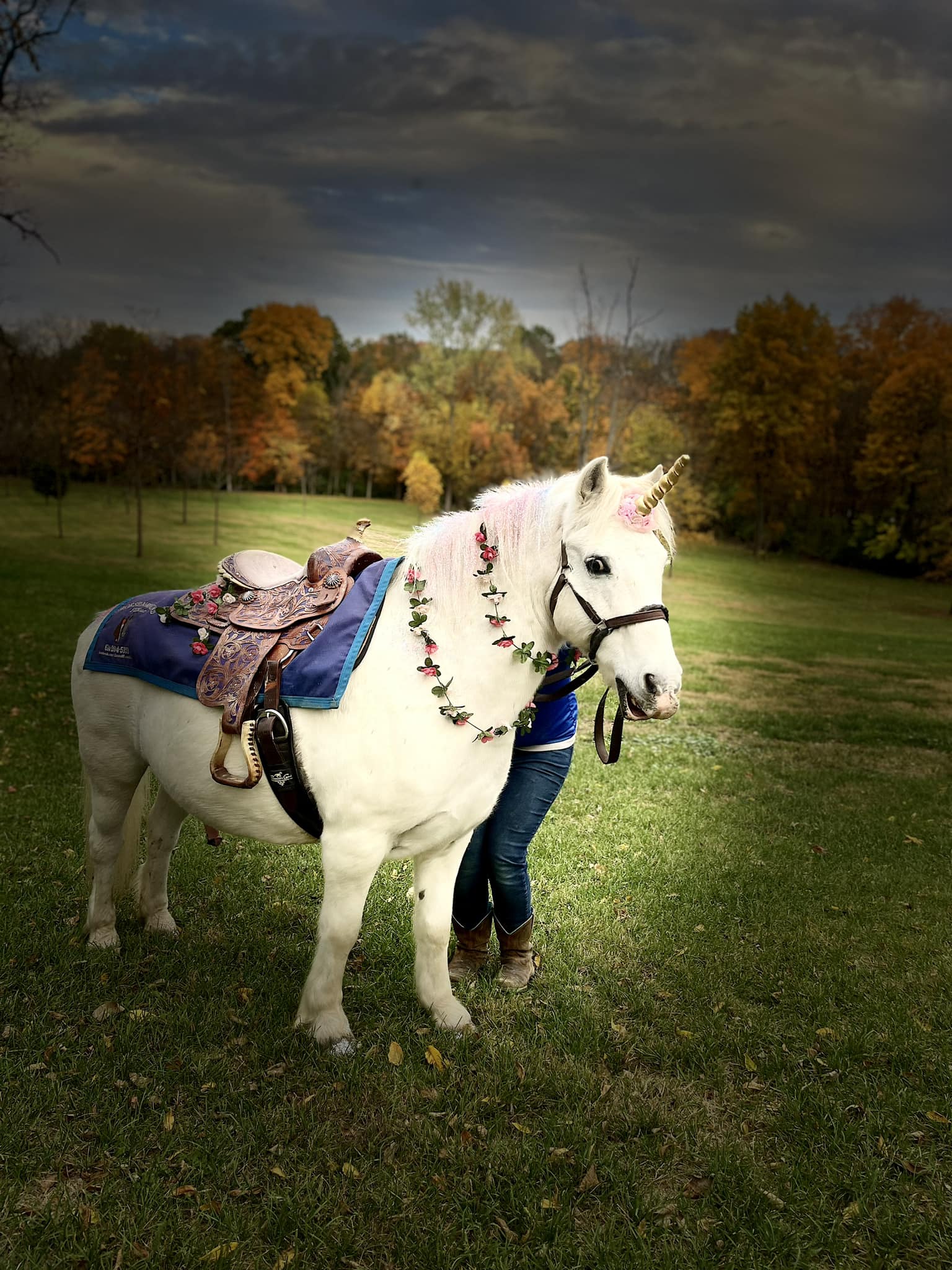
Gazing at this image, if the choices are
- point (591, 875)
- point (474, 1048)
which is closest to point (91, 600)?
point (591, 875)

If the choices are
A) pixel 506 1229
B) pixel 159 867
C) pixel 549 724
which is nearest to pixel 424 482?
pixel 159 867

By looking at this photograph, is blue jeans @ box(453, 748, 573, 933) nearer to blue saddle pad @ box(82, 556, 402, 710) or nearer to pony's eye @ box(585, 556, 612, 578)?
blue saddle pad @ box(82, 556, 402, 710)

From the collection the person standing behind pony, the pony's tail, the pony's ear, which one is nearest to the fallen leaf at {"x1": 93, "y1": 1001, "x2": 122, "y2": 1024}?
the pony's tail

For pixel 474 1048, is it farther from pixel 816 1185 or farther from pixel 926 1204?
pixel 926 1204

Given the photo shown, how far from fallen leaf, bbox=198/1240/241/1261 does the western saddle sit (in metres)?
1.43

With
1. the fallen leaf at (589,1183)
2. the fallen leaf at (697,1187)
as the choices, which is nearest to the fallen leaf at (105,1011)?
the fallen leaf at (589,1183)

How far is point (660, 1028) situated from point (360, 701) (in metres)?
2.13

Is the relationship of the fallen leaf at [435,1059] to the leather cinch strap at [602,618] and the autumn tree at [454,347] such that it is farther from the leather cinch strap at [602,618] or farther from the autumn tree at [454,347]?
the autumn tree at [454,347]

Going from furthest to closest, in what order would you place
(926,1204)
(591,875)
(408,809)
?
1. (591,875)
2. (408,809)
3. (926,1204)

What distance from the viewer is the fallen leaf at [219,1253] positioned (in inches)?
96.2

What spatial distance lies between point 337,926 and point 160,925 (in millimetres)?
1596

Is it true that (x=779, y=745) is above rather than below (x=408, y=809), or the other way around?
below

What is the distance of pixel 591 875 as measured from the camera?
5.44 m

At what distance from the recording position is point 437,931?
344 cm
